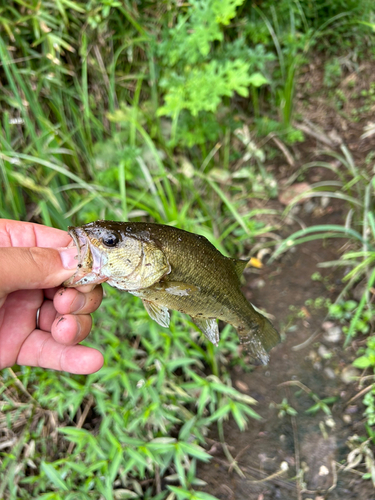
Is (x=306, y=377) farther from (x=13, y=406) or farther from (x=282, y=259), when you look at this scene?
(x=13, y=406)

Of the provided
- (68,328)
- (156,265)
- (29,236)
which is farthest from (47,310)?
(156,265)

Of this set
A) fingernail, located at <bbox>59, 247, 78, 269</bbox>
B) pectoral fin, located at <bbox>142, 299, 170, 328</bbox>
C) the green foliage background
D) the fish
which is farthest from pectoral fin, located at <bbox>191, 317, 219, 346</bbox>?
fingernail, located at <bbox>59, 247, 78, 269</bbox>

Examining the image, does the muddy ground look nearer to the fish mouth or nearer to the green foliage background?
the green foliage background

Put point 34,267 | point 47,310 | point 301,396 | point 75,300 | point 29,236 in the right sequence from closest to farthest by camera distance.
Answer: point 34,267
point 75,300
point 29,236
point 47,310
point 301,396

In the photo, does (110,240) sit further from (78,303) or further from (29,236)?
(29,236)

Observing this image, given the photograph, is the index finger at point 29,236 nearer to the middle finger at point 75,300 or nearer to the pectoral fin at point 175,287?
the middle finger at point 75,300

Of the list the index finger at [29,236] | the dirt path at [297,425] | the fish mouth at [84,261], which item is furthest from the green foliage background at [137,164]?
the fish mouth at [84,261]
